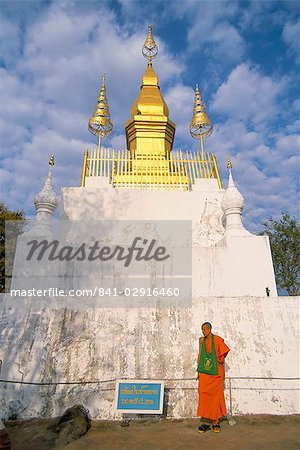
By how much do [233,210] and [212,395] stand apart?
4.78 m

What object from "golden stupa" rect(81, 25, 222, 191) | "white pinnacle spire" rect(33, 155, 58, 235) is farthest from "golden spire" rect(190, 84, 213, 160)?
"white pinnacle spire" rect(33, 155, 58, 235)

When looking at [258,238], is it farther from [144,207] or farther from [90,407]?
[90,407]

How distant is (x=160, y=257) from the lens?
736 cm

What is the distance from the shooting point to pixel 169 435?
4438mm

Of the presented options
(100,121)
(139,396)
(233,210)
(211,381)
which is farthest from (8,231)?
(211,381)

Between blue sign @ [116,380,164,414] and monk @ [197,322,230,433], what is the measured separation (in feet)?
2.02

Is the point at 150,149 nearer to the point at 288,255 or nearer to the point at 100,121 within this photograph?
the point at 100,121

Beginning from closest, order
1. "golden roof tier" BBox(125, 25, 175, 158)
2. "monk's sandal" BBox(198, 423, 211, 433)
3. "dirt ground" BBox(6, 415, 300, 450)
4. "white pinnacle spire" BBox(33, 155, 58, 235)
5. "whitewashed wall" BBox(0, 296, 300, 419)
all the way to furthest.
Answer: "dirt ground" BBox(6, 415, 300, 450), "monk's sandal" BBox(198, 423, 211, 433), "whitewashed wall" BBox(0, 296, 300, 419), "white pinnacle spire" BBox(33, 155, 58, 235), "golden roof tier" BBox(125, 25, 175, 158)

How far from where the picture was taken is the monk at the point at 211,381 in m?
4.62

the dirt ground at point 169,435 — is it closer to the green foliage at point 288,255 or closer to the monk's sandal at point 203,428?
the monk's sandal at point 203,428

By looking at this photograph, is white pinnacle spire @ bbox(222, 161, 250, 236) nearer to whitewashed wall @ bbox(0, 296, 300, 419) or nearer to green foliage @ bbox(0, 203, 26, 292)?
whitewashed wall @ bbox(0, 296, 300, 419)

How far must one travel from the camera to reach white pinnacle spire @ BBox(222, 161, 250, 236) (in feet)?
26.1

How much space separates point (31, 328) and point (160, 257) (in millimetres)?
3051

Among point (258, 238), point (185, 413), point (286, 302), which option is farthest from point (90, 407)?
point (258, 238)
